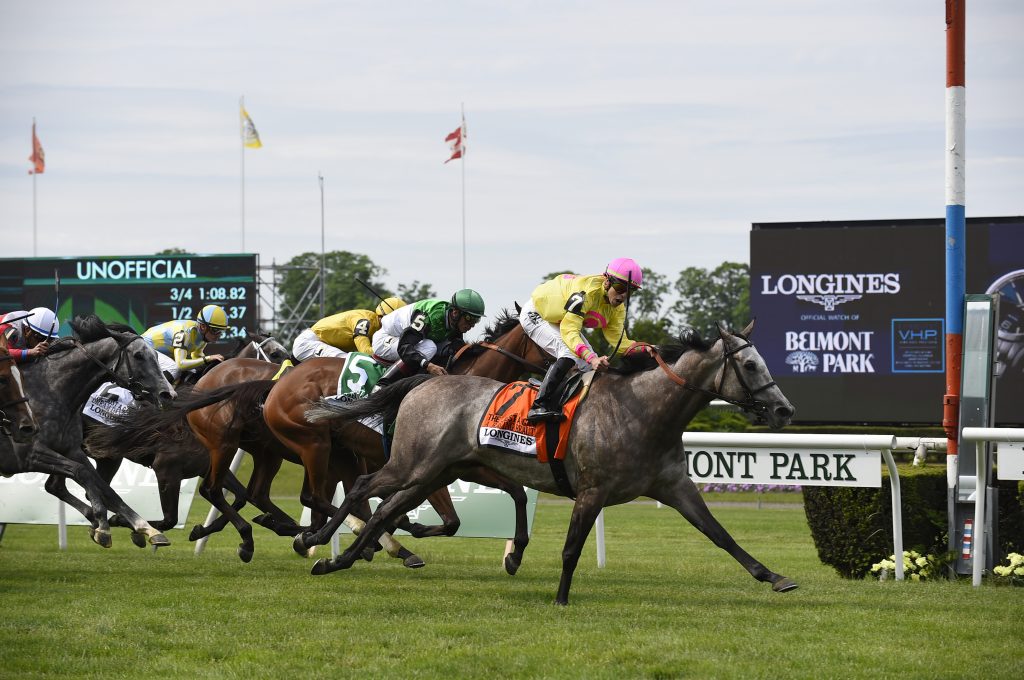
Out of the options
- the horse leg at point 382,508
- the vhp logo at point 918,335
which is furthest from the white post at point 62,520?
the vhp logo at point 918,335

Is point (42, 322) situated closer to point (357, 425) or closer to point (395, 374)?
point (357, 425)

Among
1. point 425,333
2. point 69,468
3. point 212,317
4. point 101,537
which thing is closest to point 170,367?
point 212,317

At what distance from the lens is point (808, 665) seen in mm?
5004

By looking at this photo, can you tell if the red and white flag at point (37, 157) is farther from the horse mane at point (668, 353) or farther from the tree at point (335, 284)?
the horse mane at point (668, 353)

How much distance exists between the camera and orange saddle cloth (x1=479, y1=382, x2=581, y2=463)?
6.91 metres

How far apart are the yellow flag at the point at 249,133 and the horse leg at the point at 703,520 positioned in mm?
26477

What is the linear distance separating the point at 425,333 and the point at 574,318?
4.58 feet

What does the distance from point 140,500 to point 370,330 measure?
2622 mm

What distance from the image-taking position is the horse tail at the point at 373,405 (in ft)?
25.2

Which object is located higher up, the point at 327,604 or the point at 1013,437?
the point at 1013,437

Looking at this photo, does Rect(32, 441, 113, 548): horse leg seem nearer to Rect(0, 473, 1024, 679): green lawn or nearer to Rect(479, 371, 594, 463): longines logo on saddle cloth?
Rect(0, 473, 1024, 679): green lawn

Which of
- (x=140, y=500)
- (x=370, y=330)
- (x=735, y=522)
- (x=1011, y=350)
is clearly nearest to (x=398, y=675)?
(x=370, y=330)

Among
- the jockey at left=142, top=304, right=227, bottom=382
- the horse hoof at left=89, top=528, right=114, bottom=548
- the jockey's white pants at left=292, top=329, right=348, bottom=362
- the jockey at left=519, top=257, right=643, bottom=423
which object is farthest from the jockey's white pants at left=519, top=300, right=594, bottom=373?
the jockey at left=142, top=304, right=227, bottom=382

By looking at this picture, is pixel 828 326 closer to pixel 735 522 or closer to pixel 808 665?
pixel 735 522
